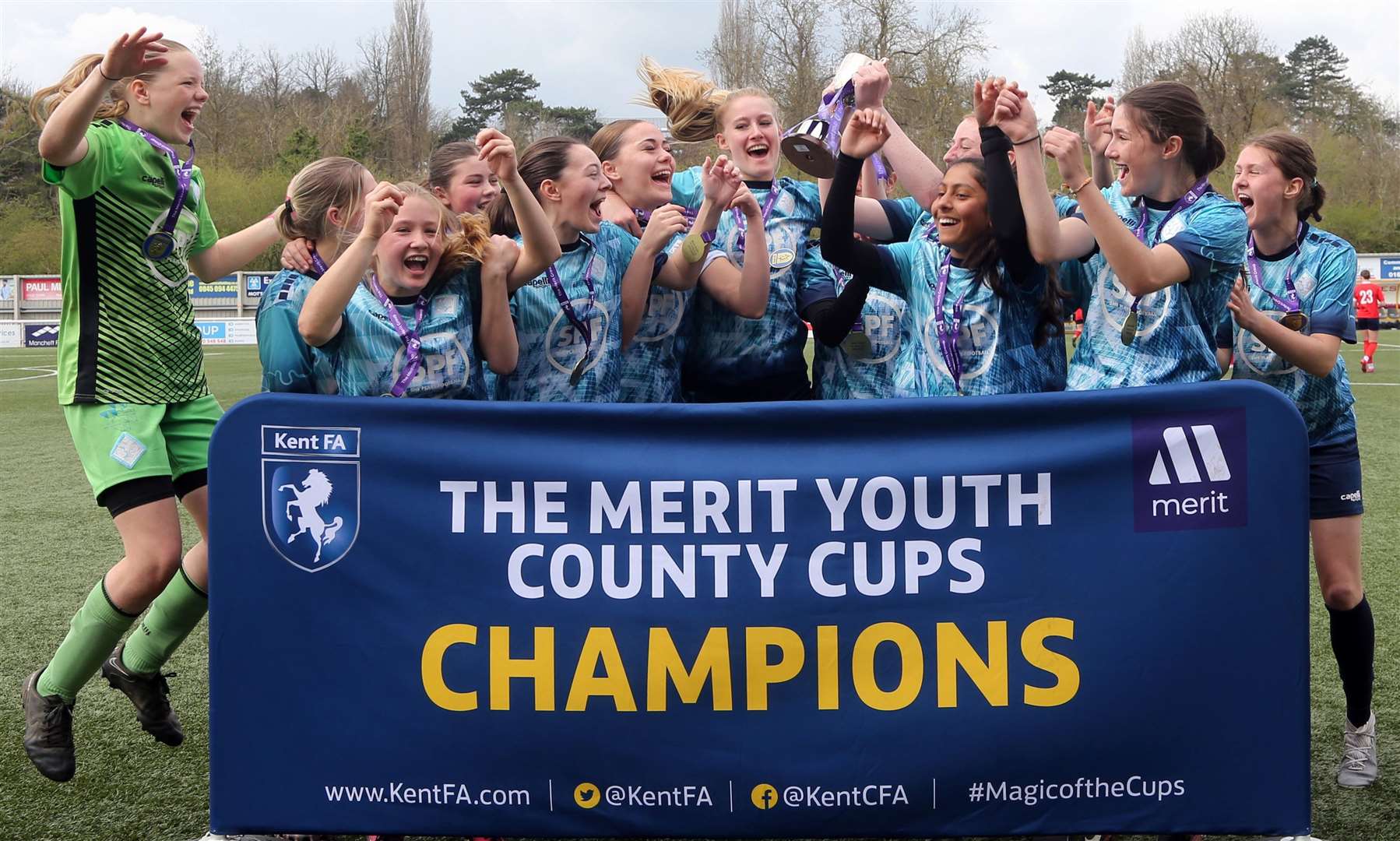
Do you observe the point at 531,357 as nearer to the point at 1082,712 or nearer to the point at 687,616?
the point at 687,616

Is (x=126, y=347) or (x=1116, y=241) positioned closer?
(x=1116, y=241)

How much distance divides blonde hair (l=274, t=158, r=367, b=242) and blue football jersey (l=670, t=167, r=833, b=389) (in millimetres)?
1020

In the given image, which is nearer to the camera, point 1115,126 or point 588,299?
point 1115,126

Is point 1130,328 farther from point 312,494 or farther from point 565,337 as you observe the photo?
point 312,494

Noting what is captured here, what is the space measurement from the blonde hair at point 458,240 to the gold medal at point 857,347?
108cm

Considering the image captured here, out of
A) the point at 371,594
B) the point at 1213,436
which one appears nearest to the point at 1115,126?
the point at 1213,436

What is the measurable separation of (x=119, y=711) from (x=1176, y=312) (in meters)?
3.74

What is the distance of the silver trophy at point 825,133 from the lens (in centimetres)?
359

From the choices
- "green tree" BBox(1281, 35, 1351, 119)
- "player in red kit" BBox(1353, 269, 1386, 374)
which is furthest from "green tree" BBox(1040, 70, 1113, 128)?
"player in red kit" BBox(1353, 269, 1386, 374)

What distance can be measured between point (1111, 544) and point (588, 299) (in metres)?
1.52

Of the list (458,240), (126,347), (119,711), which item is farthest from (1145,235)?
(119,711)

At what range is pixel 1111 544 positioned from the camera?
9.41 feet

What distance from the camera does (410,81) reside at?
60.5 m

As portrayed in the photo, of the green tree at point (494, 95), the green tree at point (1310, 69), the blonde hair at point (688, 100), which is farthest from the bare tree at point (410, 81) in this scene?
the blonde hair at point (688, 100)
